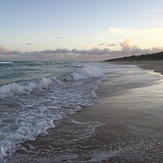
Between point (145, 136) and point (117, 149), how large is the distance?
0.98 meters

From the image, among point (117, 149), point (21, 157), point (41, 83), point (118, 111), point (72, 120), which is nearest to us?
point (21, 157)

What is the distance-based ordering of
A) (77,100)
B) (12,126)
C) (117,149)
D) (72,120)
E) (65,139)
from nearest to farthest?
(117,149) → (65,139) → (12,126) → (72,120) → (77,100)

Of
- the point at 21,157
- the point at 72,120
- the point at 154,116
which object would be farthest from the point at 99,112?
the point at 21,157

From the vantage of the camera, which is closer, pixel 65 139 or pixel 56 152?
pixel 56 152

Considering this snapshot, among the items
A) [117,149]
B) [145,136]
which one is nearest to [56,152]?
[117,149]

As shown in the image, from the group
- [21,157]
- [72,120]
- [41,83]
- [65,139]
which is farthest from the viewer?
[41,83]

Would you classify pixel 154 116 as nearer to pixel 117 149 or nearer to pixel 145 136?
pixel 145 136

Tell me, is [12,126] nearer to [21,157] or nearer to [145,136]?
[21,157]

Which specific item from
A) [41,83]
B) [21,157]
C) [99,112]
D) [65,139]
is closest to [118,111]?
[99,112]

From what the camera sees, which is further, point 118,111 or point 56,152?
point 118,111

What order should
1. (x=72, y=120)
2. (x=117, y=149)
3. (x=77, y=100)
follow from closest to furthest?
1. (x=117, y=149)
2. (x=72, y=120)
3. (x=77, y=100)

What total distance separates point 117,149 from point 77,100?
567 centimetres

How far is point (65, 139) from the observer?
17.3 feet

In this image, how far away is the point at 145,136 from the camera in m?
5.30
